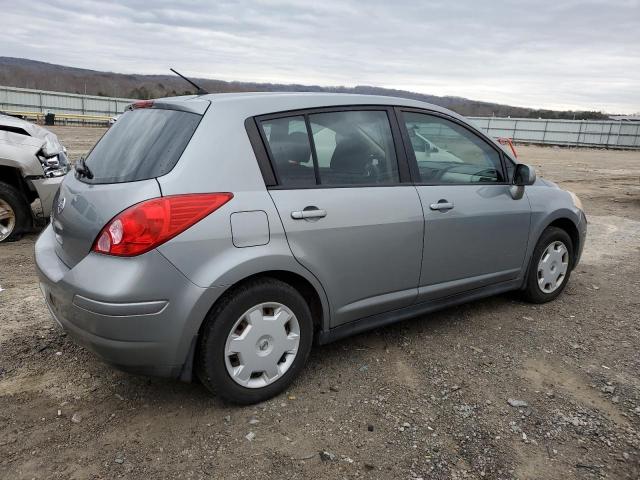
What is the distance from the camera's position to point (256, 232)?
2.66 m

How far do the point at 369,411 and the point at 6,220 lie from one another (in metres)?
5.05

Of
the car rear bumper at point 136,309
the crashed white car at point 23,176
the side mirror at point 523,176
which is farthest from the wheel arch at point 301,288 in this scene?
the crashed white car at point 23,176

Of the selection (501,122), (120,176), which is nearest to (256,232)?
(120,176)

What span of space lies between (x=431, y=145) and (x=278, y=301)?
5.58 ft

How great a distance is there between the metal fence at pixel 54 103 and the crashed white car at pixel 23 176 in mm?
28006

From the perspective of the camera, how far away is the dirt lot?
2.46 m

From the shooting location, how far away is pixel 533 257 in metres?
4.34

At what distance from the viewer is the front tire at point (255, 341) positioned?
2.63 metres

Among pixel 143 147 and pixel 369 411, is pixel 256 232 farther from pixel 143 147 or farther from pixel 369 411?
pixel 369 411

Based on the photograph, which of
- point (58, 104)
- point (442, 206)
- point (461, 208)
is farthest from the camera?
point (58, 104)

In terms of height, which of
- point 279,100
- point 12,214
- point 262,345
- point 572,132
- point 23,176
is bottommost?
point 12,214

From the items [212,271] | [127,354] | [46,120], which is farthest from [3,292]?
[46,120]

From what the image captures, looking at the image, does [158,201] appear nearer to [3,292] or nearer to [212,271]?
[212,271]

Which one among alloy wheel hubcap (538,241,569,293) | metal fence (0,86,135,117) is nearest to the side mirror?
alloy wheel hubcap (538,241,569,293)
